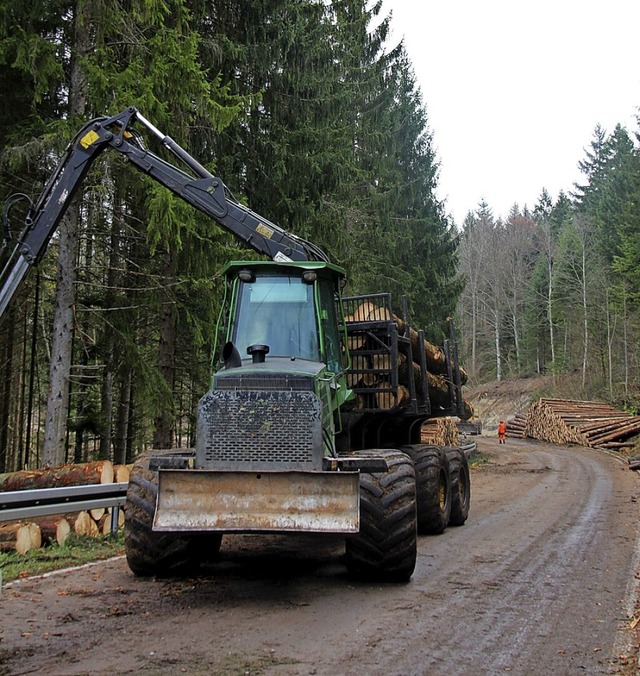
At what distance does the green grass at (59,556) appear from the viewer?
7.77m

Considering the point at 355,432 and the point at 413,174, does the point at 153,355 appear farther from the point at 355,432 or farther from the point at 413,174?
the point at 413,174

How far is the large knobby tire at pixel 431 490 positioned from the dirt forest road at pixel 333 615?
1.73 feet

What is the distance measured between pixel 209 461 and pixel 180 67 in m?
8.03

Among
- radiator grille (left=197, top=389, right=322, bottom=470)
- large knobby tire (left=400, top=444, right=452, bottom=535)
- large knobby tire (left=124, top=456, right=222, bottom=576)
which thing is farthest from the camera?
large knobby tire (left=400, top=444, right=452, bottom=535)

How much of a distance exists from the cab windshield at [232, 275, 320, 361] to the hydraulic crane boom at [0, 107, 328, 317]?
1836 millimetres

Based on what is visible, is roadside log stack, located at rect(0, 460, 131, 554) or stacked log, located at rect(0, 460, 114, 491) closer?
roadside log stack, located at rect(0, 460, 131, 554)

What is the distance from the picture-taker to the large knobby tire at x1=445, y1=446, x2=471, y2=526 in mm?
11898

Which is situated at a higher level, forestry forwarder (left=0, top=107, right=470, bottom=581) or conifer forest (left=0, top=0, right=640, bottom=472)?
conifer forest (left=0, top=0, right=640, bottom=472)

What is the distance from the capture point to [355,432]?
10234 mm

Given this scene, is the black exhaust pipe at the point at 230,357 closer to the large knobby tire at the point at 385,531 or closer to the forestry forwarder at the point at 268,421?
the forestry forwarder at the point at 268,421

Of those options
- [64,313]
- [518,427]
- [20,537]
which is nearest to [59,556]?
[20,537]

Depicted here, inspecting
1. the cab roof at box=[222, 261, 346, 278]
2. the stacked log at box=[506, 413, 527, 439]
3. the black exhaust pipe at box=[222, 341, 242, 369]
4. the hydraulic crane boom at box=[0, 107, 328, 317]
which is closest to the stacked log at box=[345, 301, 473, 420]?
the hydraulic crane boom at box=[0, 107, 328, 317]

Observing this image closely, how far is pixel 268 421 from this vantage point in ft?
22.4

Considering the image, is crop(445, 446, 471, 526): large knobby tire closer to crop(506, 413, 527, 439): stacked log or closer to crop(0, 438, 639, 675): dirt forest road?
crop(0, 438, 639, 675): dirt forest road
